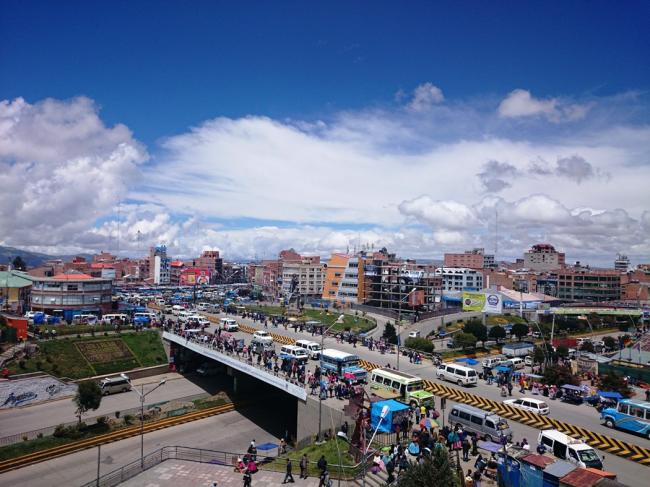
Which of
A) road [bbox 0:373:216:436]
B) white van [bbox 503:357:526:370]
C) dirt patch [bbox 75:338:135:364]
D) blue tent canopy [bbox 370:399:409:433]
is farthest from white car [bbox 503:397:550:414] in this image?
dirt patch [bbox 75:338:135:364]

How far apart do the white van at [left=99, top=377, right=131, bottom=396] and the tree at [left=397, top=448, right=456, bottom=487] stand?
36082 millimetres

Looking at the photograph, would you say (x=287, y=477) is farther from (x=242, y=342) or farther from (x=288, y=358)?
(x=242, y=342)

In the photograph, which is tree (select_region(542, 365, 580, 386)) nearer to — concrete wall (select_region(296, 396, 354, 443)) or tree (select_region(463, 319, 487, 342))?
concrete wall (select_region(296, 396, 354, 443))

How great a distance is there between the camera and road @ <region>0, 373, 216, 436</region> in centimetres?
3550

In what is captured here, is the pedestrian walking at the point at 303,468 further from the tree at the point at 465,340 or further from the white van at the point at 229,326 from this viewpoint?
the white van at the point at 229,326

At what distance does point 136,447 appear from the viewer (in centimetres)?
3275

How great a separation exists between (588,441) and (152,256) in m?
181

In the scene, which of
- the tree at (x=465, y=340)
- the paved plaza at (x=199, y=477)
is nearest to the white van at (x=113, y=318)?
the paved plaza at (x=199, y=477)

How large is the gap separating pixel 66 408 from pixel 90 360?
8.71 meters

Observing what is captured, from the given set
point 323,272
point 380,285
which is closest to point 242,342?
point 380,285

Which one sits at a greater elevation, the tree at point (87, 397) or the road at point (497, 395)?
the road at point (497, 395)

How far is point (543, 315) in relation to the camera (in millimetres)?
82250

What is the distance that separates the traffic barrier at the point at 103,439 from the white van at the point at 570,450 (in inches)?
1077

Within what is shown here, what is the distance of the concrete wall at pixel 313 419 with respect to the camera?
27.1 m
